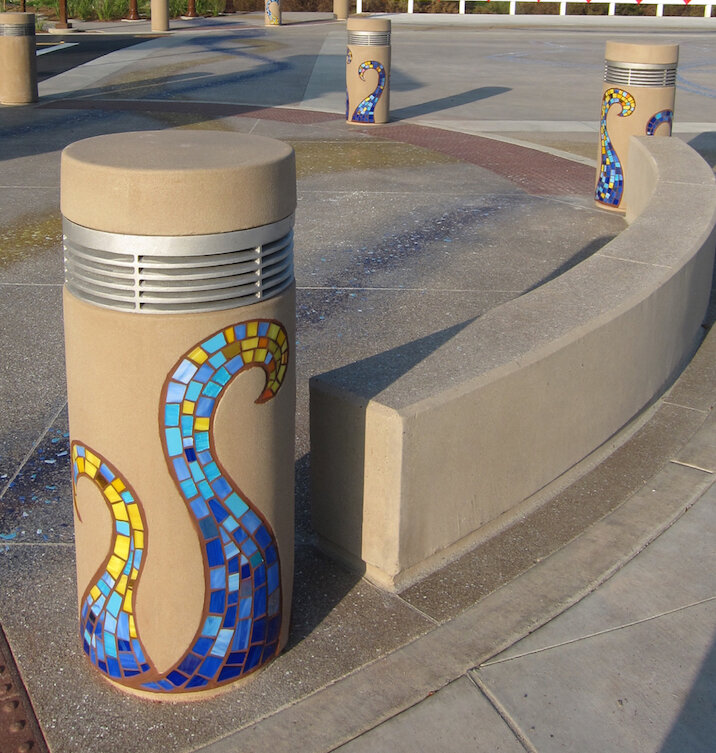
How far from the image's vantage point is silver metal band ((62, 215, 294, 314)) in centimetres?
308

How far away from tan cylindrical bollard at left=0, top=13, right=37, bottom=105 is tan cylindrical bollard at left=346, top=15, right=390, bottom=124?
17.2 feet

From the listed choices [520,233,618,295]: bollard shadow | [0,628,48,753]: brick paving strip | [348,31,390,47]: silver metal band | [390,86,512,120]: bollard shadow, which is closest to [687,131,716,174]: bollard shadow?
[520,233,618,295]: bollard shadow

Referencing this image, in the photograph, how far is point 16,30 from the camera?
16.5 meters

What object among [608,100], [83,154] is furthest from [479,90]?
[83,154]

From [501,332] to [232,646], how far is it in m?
2.01

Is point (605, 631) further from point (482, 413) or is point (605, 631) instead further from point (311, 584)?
point (311, 584)

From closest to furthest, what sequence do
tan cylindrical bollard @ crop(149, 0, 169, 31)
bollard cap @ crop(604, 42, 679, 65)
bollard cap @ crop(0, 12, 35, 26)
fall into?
bollard cap @ crop(604, 42, 679, 65) < bollard cap @ crop(0, 12, 35, 26) < tan cylindrical bollard @ crop(149, 0, 169, 31)

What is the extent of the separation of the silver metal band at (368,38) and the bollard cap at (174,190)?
12.2 meters

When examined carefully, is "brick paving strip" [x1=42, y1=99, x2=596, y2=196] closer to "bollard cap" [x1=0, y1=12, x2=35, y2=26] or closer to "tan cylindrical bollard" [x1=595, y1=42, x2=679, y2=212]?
"tan cylindrical bollard" [x1=595, y1=42, x2=679, y2=212]

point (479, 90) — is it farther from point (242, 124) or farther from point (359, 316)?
point (359, 316)

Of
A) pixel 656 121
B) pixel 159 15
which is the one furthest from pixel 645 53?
pixel 159 15

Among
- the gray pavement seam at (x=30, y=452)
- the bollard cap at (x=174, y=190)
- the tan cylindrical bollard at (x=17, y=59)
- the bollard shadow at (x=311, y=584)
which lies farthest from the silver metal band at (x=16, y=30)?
the bollard cap at (x=174, y=190)

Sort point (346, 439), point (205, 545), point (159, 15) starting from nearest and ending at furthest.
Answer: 1. point (205, 545)
2. point (346, 439)
3. point (159, 15)

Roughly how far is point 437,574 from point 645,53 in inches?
287
